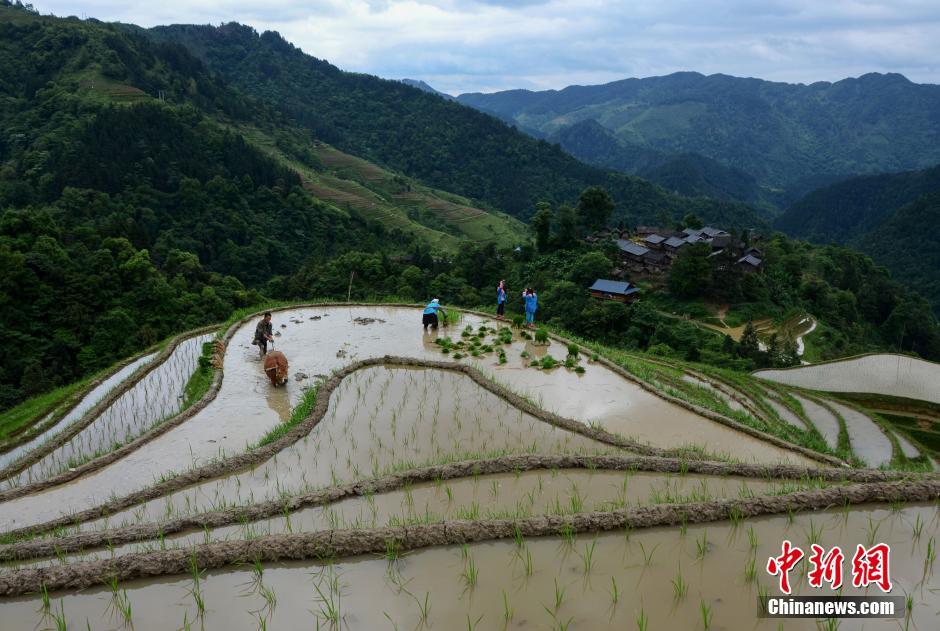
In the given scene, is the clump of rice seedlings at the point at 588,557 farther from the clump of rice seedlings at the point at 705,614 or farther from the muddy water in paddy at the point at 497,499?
the clump of rice seedlings at the point at 705,614

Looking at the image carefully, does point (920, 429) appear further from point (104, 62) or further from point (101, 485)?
point (104, 62)

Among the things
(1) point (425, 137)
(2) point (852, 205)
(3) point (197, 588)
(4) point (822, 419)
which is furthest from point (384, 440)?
(2) point (852, 205)

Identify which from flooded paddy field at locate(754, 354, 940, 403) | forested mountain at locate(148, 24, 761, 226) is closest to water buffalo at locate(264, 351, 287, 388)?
flooded paddy field at locate(754, 354, 940, 403)

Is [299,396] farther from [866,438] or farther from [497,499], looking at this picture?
[866,438]

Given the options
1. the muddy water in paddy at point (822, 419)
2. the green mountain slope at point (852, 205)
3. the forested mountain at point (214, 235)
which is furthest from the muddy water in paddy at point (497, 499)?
the green mountain slope at point (852, 205)

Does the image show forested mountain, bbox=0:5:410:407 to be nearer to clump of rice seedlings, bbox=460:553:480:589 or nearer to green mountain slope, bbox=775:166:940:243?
clump of rice seedlings, bbox=460:553:480:589
